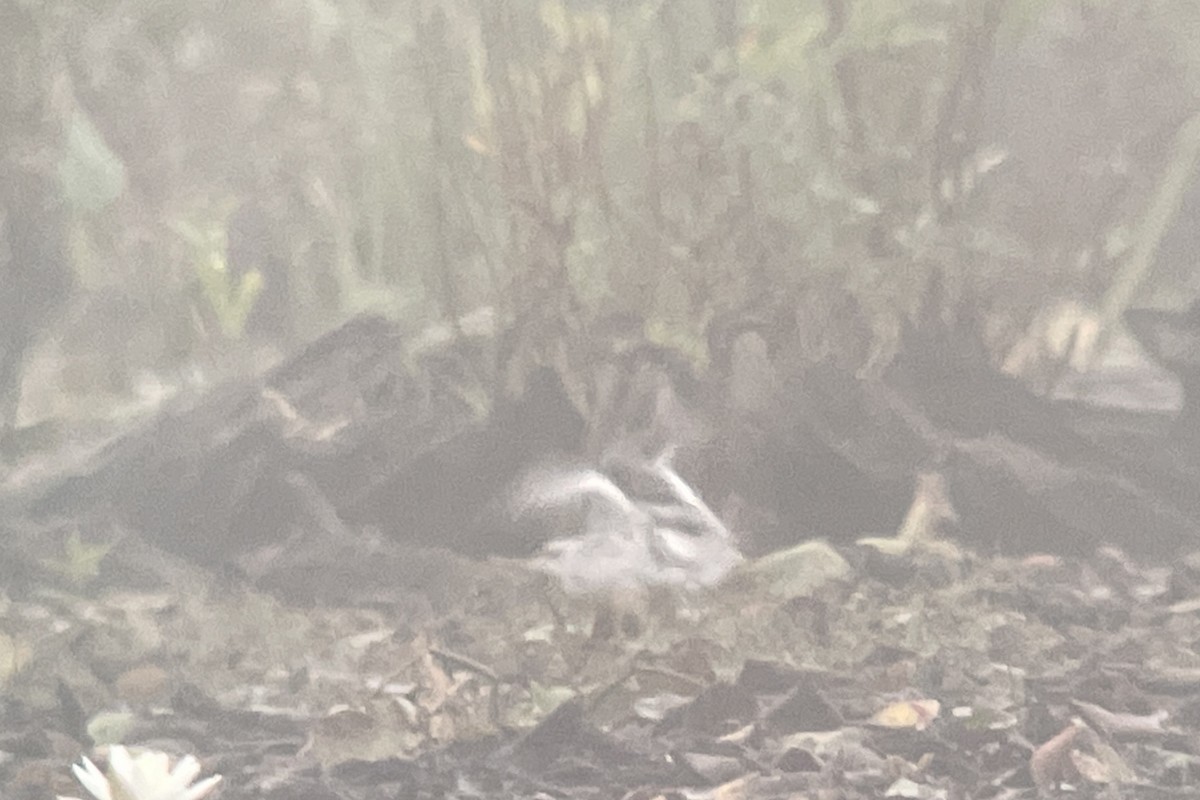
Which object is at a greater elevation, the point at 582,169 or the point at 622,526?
the point at 582,169

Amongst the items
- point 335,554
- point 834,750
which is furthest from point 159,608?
point 834,750

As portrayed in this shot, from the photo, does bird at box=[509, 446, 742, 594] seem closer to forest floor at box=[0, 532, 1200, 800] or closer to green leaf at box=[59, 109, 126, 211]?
forest floor at box=[0, 532, 1200, 800]

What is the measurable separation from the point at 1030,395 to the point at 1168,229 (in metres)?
0.17

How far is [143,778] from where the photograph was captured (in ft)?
2.94

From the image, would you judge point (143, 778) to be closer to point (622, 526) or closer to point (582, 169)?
point (622, 526)

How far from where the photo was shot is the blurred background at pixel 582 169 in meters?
0.87

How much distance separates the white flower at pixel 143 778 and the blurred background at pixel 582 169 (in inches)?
12.1

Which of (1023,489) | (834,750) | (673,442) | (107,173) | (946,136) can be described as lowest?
(834,750)

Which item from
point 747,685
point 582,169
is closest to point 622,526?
point 747,685

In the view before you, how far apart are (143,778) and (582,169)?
0.63 meters

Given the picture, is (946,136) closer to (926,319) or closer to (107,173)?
(926,319)

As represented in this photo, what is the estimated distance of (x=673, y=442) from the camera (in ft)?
2.94

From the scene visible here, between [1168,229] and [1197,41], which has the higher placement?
[1197,41]

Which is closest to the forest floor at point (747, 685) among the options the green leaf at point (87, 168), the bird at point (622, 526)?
the bird at point (622, 526)
